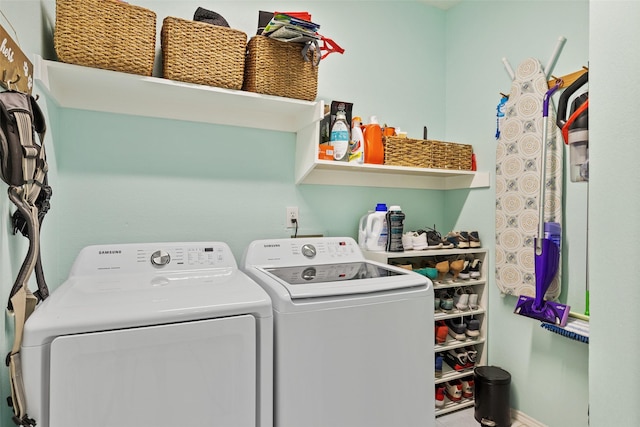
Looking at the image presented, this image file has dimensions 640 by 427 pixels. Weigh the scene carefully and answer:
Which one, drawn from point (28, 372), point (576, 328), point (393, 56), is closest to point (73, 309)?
point (28, 372)

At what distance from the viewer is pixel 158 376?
3.49 feet

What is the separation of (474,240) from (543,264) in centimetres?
54

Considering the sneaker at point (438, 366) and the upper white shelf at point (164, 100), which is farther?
the sneaker at point (438, 366)

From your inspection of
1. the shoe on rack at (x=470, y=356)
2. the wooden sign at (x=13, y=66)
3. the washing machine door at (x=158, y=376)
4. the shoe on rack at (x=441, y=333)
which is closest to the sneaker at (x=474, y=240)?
the shoe on rack at (x=441, y=333)

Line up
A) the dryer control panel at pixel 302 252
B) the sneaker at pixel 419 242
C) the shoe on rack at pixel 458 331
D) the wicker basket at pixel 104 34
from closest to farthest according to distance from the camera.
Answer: the wicker basket at pixel 104 34 < the dryer control panel at pixel 302 252 < the sneaker at pixel 419 242 < the shoe on rack at pixel 458 331

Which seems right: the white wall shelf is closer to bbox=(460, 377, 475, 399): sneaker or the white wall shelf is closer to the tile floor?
bbox=(460, 377, 475, 399): sneaker

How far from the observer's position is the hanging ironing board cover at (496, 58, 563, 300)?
1968 millimetres

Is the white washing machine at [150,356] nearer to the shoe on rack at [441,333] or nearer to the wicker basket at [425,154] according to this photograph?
the wicker basket at [425,154]

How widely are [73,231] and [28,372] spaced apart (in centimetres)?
93

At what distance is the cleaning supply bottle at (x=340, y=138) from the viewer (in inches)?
79.1

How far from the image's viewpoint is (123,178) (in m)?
1.80

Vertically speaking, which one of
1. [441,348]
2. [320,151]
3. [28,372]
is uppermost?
[320,151]

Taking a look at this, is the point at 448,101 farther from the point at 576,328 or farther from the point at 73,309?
the point at 73,309

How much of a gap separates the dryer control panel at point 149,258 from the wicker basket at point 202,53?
754 millimetres
